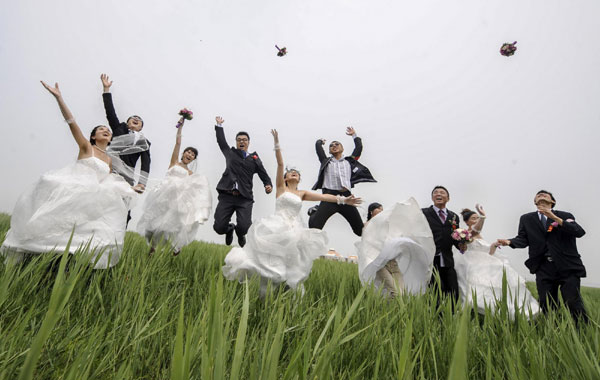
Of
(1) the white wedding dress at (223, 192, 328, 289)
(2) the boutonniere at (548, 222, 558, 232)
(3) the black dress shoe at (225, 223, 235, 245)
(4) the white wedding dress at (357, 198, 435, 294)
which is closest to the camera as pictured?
(1) the white wedding dress at (223, 192, 328, 289)

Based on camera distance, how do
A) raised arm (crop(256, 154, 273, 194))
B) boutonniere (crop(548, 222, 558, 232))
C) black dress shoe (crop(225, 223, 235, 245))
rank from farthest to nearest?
raised arm (crop(256, 154, 273, 194)), black dress shoe (crop(225, 223, 235, 245)), boutonniere (crop(548, 222, 558, 232))

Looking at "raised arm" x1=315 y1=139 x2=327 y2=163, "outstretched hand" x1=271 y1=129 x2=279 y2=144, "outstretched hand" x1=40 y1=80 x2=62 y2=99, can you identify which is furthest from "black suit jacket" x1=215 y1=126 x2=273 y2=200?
"outstretched hand" x1=40 y1=80 x2=62 y2=99

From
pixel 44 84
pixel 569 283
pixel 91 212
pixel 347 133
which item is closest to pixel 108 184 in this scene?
pixel 91 212

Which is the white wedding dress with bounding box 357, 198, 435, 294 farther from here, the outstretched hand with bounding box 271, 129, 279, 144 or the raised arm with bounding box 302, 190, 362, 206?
the outstretched hand with bounding box 271, 129, 279, 144

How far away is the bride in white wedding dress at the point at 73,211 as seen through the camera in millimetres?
2361

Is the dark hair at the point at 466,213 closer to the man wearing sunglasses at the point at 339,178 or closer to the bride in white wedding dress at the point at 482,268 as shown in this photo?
the bride in white wedding dress at the point at 482,268

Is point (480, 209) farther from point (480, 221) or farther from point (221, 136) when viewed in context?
point (221, 136)

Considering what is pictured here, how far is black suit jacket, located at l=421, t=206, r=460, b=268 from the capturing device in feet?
15.5

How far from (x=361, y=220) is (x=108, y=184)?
3.71 metres

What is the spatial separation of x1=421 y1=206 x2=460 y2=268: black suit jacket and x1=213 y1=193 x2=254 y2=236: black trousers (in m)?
3.05

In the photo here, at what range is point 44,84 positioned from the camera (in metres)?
2.93

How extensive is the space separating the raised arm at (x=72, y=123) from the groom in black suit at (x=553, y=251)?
5581 mm

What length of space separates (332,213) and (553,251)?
3134mm

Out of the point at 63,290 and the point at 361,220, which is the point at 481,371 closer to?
the point at 63,290
